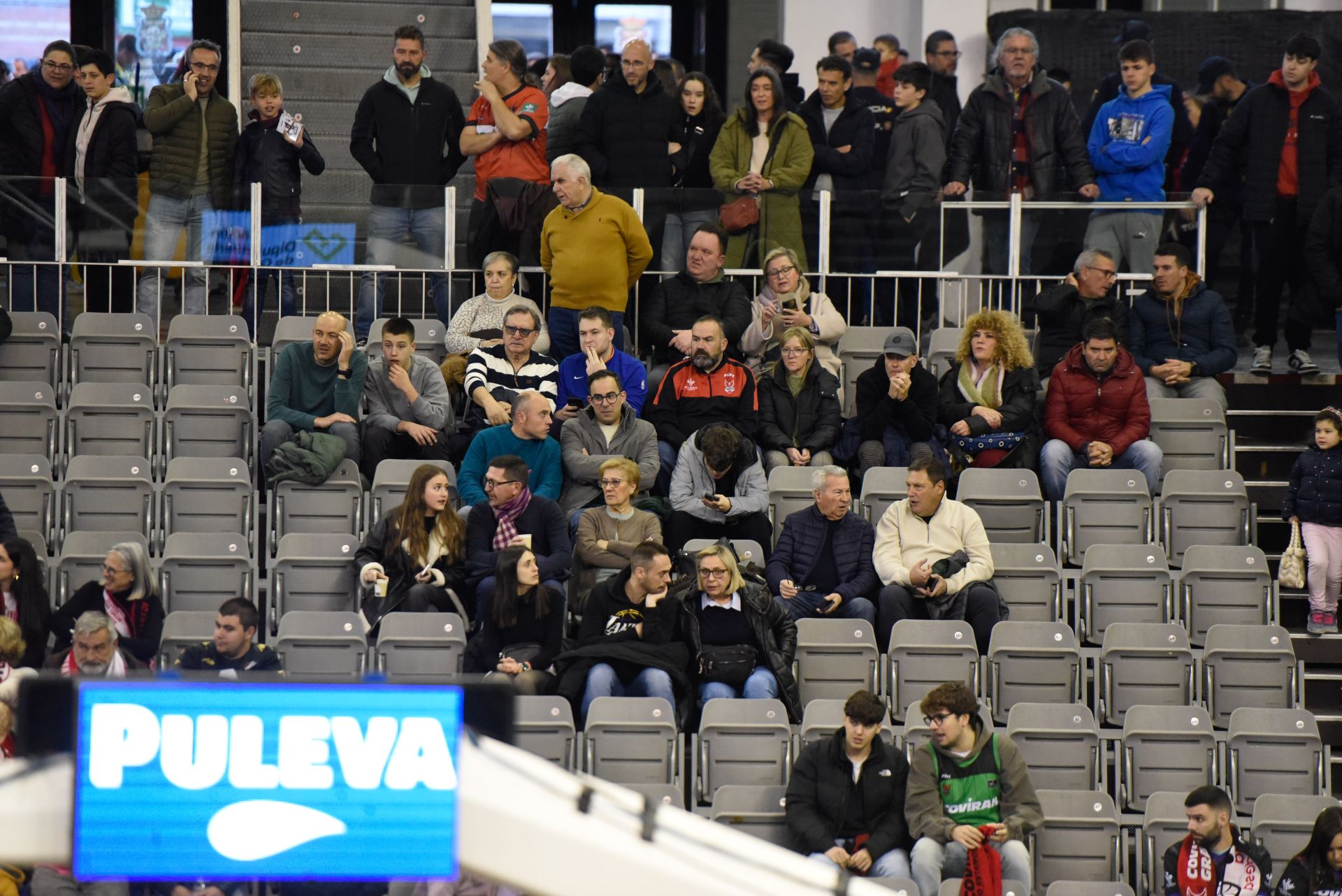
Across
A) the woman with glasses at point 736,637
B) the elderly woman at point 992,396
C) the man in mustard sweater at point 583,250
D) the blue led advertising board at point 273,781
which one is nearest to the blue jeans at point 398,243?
the man in mustard sweater at point 583,250

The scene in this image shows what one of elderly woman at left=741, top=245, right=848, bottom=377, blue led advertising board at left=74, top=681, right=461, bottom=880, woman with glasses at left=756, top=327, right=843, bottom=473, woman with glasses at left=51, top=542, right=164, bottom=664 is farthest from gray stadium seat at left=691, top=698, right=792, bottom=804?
blue led advertising board at left=74, top=681, right=461, bottom=880

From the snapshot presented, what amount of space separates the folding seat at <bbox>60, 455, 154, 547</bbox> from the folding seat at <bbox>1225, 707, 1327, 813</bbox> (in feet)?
17.9

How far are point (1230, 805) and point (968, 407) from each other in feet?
9.67

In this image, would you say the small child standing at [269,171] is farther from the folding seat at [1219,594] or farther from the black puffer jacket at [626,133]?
the folding seat at [1219,594]

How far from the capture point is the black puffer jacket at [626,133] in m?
11.3

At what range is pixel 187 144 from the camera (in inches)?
438

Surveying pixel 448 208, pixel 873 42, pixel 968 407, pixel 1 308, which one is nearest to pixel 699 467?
pixel 968 407

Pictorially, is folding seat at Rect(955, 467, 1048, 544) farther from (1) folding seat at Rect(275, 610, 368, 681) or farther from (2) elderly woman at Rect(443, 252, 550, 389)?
(1) folding seat at Rect(275, 610, 368, 681)

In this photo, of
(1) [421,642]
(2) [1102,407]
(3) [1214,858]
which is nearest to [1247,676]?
(3) [1214,858]

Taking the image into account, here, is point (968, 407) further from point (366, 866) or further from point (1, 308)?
point (366, 866)

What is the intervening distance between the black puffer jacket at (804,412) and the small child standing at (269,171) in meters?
3.03

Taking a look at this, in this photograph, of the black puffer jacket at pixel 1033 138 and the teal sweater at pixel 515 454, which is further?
the black puffer jacket at pixel 1033 138

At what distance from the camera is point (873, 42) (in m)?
15.1

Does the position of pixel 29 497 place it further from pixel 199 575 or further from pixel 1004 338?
pixel 1004 338
